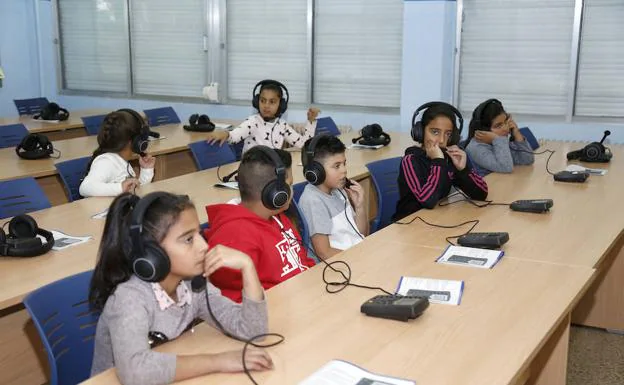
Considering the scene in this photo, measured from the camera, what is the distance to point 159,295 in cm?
170

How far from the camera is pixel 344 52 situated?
258 inches

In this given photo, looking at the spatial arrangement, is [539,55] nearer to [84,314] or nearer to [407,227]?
[407,227]

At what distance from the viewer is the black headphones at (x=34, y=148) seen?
428cm

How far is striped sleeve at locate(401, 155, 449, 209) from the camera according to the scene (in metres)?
3.16

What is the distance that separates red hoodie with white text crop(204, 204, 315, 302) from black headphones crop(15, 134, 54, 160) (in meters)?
2.37

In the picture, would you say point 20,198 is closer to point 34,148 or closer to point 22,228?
point 22,228

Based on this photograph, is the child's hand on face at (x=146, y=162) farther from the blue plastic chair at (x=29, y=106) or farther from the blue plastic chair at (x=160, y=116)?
the blue plastic chair at (x=29, y=106)

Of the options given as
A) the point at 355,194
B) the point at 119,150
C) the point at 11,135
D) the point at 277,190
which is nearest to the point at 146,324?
the point at 277,190

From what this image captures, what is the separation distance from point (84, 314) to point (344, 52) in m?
4.99

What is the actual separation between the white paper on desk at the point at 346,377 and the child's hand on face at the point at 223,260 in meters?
0.33

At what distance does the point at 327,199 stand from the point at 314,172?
0.53ft

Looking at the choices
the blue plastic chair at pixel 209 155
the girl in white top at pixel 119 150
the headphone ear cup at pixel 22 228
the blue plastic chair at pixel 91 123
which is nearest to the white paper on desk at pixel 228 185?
the girl in white top at pixel 119 150

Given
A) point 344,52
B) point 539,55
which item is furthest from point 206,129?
point 539,55

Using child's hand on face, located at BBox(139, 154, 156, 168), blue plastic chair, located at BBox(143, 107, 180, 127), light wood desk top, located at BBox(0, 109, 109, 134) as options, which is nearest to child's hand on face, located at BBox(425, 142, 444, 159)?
child's hand on face, located at BBox(139, 154, 156, 168)
